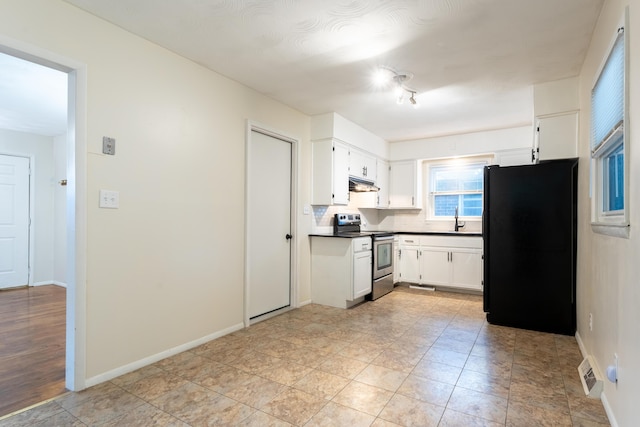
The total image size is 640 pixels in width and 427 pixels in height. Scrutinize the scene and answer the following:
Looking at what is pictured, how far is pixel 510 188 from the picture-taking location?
3.38 meters

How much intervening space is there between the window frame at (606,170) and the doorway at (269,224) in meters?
2.80

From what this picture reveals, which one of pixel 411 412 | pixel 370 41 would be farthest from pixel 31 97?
pixel 411 412

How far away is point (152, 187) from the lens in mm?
2559

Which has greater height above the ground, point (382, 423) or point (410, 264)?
point (410, 264)

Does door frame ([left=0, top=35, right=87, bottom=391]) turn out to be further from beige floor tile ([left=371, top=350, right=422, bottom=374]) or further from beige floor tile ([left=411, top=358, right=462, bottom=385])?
beige floor tile ([left=411, top=358, right=462, bottom=385])

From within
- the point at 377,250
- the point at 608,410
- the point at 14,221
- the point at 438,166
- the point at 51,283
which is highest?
the point at 438,166

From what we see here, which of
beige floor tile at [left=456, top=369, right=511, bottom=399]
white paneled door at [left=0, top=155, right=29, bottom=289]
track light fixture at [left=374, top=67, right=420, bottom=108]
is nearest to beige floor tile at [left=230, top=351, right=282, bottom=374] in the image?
beige floor tile at [left=456, top=369, right=511, bottom=399]

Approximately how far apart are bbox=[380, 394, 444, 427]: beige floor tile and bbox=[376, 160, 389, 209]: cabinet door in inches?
149

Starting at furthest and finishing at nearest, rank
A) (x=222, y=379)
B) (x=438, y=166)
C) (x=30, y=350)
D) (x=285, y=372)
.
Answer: (x=438, y=166) < (x=30, y=350) < (x=285, y=372) < (x=222, y=379)

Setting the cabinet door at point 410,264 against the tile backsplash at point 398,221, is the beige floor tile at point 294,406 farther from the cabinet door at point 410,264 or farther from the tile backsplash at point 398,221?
the cabinet door at point 410,264

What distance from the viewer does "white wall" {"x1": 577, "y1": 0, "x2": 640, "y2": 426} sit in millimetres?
1429

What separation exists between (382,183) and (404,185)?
1.42 ft

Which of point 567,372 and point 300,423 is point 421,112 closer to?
point 567,372

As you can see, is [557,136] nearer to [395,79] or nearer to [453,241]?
[395,79]
